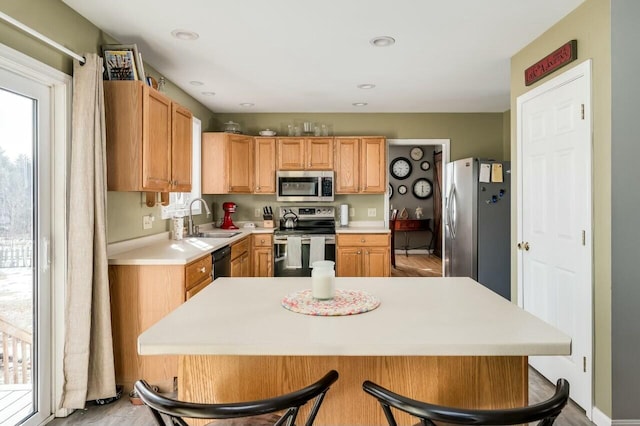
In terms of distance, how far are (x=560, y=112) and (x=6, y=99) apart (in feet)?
10.5

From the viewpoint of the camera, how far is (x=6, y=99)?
2.04 metres

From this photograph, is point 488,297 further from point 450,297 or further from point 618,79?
point 618,79

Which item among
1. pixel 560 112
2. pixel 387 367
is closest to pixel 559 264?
pixel 560 112

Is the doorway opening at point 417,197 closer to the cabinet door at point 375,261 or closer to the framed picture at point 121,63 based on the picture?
the cabinet door at point 375,261

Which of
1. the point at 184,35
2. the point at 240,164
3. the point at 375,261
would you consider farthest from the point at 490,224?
the point at 184,35

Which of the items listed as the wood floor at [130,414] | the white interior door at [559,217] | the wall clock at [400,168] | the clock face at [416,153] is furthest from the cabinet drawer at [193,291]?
the clock face at [416,153]

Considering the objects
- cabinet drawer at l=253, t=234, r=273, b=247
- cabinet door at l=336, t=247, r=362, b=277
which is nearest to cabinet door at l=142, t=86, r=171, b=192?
cabinet drawer at l=253, t=234, r=273, b=247

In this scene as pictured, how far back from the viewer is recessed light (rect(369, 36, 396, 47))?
289 centimetres

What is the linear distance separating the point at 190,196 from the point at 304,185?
139 cm

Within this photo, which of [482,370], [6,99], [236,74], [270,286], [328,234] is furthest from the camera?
[328,234]

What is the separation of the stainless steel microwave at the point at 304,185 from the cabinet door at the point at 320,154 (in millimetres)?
77

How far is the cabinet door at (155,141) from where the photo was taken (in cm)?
268

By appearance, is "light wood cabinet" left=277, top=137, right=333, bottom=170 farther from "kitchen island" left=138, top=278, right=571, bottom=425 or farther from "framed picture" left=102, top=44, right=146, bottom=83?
"kitchen island" left=138, top=278, right=571, bottom=425

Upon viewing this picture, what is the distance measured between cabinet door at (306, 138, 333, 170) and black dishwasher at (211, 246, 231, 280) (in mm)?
1803
